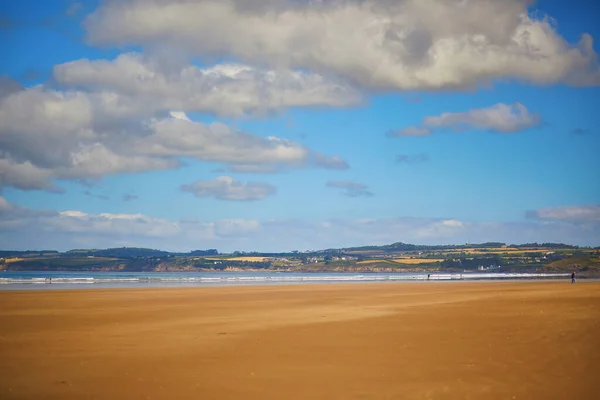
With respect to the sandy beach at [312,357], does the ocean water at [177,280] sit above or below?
below

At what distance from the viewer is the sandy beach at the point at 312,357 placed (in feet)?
38.7

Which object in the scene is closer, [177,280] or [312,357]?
[312,357]

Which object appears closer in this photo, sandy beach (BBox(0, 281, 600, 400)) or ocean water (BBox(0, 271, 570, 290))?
sandy beach (BBox(0, 281, 600, 400))

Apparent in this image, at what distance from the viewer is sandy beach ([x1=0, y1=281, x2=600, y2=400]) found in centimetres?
1179

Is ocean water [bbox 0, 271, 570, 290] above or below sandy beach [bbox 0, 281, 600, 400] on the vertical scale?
below

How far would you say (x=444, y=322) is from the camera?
74.1ft

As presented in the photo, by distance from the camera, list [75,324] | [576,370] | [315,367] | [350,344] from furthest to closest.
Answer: [75,324], [350,344], [315,367], [576,370]

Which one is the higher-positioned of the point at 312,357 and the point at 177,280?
the point at 312,357

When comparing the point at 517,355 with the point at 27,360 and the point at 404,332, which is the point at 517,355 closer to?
the point at 404,332

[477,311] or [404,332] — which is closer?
[404,332]

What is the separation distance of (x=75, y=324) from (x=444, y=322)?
52.2 feet

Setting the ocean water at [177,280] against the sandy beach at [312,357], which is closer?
the sandy beach at [312,357]

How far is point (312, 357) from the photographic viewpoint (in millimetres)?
15344

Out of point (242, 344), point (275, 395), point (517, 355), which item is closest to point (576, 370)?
point (517, 355)
